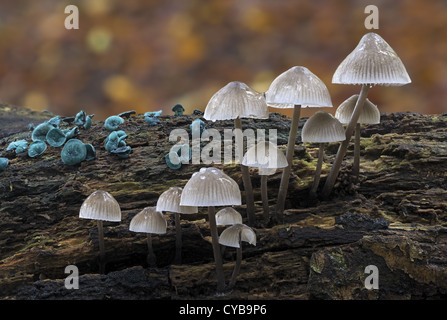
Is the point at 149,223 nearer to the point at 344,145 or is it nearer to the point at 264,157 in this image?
the point at 264,157

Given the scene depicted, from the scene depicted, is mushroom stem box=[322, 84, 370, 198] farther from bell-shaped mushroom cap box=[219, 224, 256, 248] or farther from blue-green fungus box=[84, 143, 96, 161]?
blue-green fungus box=[84, 143, 96, 161]

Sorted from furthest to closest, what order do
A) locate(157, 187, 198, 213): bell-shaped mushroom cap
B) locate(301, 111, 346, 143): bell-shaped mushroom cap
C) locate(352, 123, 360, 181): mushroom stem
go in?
1. locate(352, 123, 360, 181): mushroom stem
2. locate(301, 111, 346, 143): bell-shaped mushroom cap
3. locate(157, 187, 198, 213): bell-shaped mushroom cap

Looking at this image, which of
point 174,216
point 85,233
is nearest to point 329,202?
point 174,216

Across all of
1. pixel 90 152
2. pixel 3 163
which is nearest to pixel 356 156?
pixel 90 152

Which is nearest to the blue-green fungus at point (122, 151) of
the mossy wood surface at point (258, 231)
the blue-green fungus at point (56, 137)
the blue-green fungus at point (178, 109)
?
the mossy wood surface at point (258, 231)

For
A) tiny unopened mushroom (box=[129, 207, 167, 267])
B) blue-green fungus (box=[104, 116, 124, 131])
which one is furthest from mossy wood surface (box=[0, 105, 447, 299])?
tiny unopened mushroom (box=[129, 207, 167, 267])
